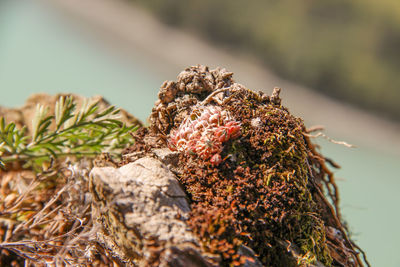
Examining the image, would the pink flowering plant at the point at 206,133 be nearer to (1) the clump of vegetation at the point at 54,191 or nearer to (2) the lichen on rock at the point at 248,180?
(2) the lichen on rock at the point at 248,180

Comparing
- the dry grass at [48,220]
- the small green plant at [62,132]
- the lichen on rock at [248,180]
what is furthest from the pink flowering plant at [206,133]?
the dry grass at [48,220]

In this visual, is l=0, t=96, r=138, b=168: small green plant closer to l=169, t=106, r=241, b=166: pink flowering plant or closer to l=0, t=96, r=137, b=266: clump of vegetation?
l=0, t=96, r=137, b=266: clump of vegetation

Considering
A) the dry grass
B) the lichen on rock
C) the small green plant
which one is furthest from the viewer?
the small green plant

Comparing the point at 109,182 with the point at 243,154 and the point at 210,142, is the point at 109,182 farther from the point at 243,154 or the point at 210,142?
the point at 243,154

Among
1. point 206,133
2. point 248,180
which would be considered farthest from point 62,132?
point 248,180

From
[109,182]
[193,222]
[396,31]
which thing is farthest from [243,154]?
[396,31]

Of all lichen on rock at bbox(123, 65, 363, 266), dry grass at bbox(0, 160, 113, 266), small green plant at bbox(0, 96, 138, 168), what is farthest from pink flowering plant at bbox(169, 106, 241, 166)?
dry grass at bbox(0, 160, 113, 266)
